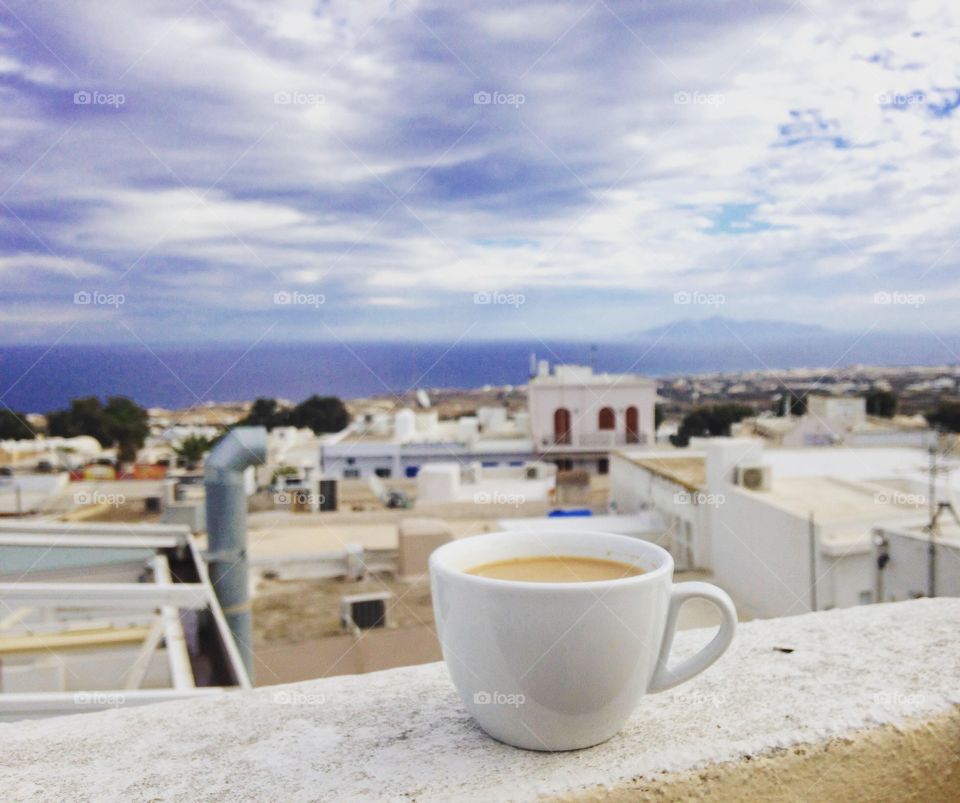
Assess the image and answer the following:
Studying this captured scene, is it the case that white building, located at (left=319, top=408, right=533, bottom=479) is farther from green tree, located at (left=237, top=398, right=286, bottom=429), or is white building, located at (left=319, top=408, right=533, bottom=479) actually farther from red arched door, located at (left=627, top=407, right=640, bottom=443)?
red arched door, located at (left=627, top=407, right=640, bottom=443)

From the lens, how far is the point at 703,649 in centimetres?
38

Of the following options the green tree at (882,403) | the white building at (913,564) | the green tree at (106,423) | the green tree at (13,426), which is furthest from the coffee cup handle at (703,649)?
the green tree at (106,423)

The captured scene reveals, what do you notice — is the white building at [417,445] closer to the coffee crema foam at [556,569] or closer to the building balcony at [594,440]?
the building balcony at [594,440]

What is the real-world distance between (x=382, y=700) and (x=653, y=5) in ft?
31.7

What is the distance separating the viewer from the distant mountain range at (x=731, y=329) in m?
8.88

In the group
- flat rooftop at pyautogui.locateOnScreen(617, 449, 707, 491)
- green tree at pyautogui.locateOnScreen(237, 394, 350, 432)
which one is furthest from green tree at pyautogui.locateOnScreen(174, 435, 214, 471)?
flat rooftop at pyautogui.locateOnScreen(617, 449, 707, 491)

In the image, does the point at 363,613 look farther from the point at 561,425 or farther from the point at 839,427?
the point at 561,425

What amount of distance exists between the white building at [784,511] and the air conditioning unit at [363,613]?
2.87 metres

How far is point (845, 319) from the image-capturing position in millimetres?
8758

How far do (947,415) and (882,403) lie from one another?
137 centimetres

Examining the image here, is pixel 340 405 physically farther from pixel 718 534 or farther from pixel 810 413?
pixel 718 534

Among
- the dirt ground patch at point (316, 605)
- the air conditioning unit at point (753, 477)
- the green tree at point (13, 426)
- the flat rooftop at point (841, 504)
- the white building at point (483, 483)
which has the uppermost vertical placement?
the green tree at point (13, 426)

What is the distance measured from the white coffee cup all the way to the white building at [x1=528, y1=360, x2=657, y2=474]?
1291 cm

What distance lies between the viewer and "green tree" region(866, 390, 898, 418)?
956 centimetres
